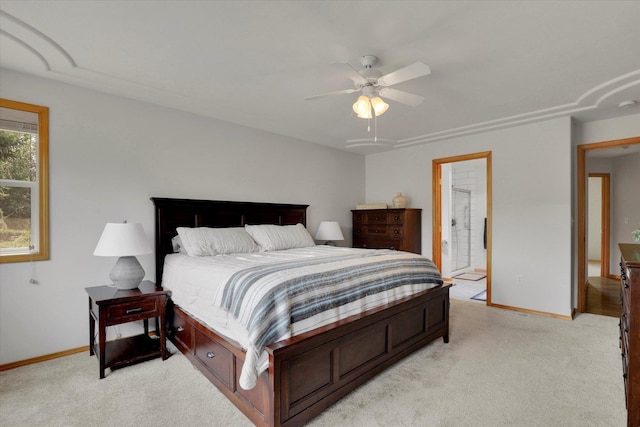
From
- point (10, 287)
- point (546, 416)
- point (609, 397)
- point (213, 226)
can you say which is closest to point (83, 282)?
point (10, 287)

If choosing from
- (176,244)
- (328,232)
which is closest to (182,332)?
(176,244)

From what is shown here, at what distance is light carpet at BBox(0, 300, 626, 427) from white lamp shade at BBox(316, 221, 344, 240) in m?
2.13

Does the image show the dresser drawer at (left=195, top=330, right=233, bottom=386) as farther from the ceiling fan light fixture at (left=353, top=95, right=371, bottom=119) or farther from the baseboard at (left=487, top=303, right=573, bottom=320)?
the baseboard at (left=487, top=303, right=573, bottom=320)

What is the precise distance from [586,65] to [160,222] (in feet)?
13.6

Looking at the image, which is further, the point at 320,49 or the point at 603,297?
the point at 603,297

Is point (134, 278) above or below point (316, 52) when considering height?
below

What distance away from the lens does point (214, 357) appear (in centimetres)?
218

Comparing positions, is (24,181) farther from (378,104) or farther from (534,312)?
(534,312)

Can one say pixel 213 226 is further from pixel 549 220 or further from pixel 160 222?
pixel 549 220

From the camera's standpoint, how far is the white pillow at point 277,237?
3643 mm

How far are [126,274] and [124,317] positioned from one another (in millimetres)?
366

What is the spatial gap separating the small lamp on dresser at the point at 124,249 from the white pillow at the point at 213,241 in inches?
18.1

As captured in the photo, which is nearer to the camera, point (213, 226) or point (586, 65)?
point (586, 65)

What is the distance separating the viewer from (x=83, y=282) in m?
2.88
